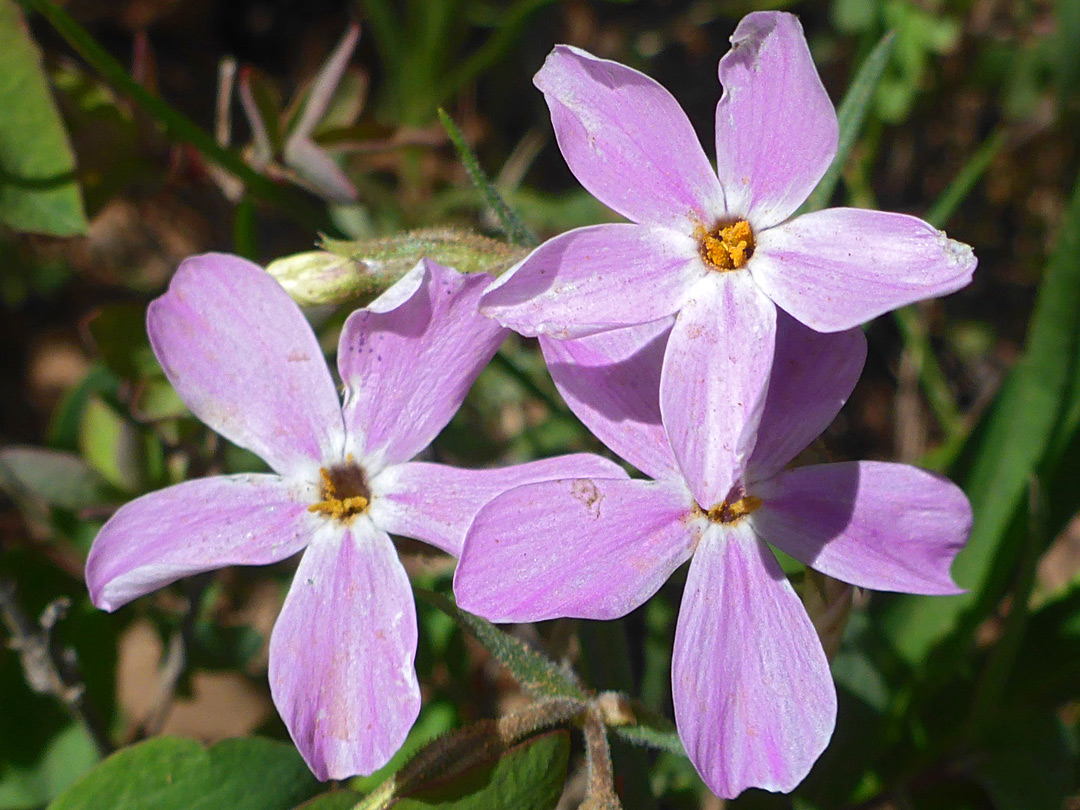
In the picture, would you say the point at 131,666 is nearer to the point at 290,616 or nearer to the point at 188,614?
the point at 188,614

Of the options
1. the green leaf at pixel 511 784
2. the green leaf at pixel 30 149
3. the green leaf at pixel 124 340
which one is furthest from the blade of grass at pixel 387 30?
the green leaf at pixel 511 784

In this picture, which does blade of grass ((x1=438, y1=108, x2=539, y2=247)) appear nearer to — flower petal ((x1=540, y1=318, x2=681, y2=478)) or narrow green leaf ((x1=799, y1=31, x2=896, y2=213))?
flower petal ((x1=540, y1=318, x2=681, y2=478))

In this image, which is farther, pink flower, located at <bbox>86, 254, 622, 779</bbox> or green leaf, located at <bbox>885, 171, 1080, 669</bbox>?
green leaf, located at <bbox>885, 171, 1080, 669</bbox>

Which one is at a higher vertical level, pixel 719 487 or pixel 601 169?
pixel 601 169

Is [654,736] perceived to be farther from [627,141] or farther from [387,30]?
[387,30]

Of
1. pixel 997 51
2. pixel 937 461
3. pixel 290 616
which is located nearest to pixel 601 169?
pixel 290 616

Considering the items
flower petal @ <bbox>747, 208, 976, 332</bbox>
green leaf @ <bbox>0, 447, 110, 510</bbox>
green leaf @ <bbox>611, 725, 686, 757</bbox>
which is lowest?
green leaf @ <bbox>0, 447, 110, 510</bbox>

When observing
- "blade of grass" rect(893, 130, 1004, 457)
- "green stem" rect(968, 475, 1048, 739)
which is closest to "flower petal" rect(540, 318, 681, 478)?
"green stem" rect(968, 475, 1048, 739)
